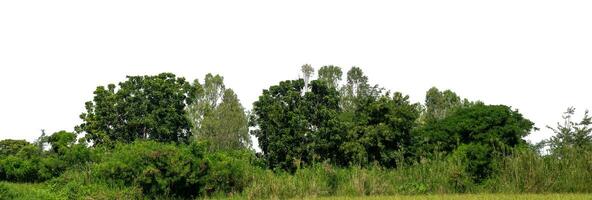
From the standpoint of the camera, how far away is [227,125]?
4616cm

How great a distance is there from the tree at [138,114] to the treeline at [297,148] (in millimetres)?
76

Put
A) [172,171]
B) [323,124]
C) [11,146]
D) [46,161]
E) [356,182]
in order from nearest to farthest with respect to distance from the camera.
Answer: [356,182] → [172,171] → [46,161] → [323,124] → [11,146]

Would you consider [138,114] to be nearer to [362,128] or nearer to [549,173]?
[362,128]

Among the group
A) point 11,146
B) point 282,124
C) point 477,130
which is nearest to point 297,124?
point 282,124

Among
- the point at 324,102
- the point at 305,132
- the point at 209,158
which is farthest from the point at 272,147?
the point at 209,158

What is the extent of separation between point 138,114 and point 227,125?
9481 millimetres

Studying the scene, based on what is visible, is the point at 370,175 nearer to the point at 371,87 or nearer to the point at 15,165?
the point at 15,165

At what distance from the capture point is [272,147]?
108ft

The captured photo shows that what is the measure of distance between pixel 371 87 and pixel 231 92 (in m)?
11.8

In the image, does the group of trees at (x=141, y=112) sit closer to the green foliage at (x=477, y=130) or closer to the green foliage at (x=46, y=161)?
the green foliage at (x=46, y=161)

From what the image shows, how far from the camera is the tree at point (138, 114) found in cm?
3772

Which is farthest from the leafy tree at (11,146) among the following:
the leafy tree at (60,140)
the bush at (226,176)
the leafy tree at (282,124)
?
the bush at (226,176)

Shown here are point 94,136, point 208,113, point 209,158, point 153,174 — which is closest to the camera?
point 153,174

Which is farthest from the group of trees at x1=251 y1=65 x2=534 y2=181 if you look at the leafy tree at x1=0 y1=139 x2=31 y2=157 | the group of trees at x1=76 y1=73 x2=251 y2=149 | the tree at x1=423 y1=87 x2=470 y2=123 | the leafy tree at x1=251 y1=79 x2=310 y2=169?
the leafy tree at x1=0 y1=139 x2=31 y2=157
